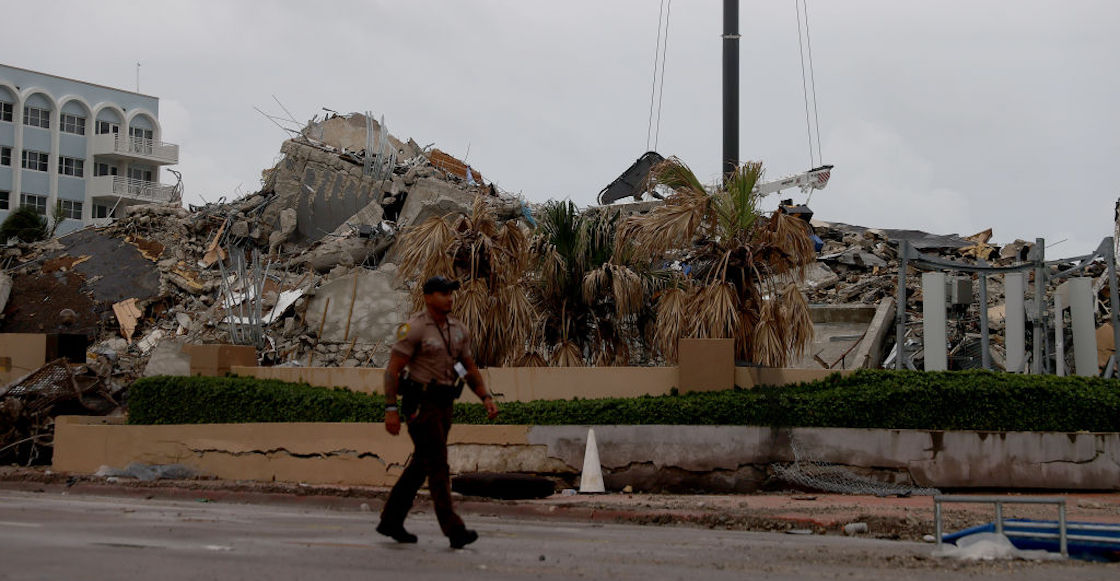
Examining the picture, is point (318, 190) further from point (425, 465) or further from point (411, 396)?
point (425, 465)

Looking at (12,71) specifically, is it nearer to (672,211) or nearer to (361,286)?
(361,286)

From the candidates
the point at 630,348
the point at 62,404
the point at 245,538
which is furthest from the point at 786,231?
the point at 62,404

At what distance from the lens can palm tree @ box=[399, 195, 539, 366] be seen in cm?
1669

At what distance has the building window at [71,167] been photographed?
62.7m

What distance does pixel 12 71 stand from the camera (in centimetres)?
5981

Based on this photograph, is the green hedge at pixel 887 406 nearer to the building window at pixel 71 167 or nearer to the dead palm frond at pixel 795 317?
the dead palm frond at pixel 795 317

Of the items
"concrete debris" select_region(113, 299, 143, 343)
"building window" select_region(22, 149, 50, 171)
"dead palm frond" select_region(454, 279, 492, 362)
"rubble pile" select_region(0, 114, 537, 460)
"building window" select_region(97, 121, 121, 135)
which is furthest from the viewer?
"building window" select_region(97, 121, 121, 135)

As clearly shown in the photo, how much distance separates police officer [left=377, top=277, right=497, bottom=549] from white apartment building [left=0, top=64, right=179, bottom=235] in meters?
53.9

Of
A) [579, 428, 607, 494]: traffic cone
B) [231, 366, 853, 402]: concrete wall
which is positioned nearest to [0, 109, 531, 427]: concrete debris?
[231, 366, 853, 402]: concrete wall

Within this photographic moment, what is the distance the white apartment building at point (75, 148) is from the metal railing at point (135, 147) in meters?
0.05

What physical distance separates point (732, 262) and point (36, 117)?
2146 inches

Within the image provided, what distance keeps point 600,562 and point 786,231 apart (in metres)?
9.53

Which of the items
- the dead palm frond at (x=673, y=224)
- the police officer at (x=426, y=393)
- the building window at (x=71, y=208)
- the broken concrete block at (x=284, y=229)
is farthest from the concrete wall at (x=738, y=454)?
the building window at (x=71, y=208)

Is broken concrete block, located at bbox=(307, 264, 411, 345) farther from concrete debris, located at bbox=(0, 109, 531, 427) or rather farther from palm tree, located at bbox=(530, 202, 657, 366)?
palm tree, located at bbox=(530, 202, 657, 366)
